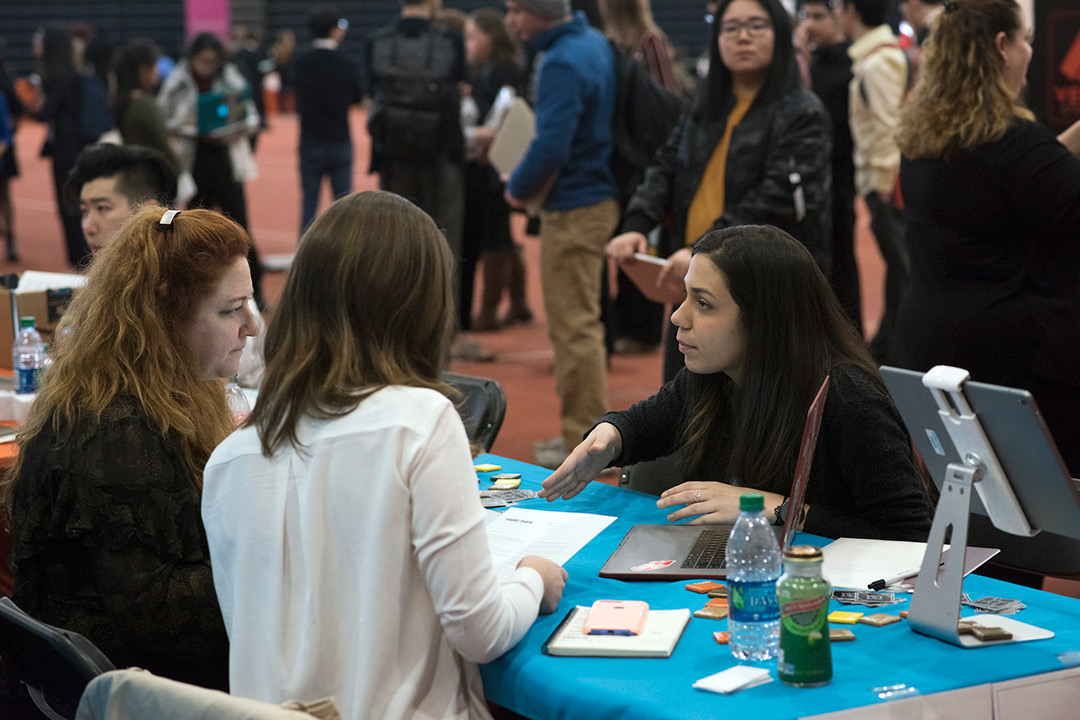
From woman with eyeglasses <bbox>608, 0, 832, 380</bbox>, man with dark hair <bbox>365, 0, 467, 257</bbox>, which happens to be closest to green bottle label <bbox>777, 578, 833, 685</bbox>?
woman with eyeglasses <bbox>608, 0, 832, 380</bbox>

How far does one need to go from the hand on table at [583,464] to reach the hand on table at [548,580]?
19.2 inches

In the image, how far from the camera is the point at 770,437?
2268 millimetres

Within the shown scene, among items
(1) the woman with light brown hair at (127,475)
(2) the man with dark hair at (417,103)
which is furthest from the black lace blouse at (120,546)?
(2) the man with dark hair at (417,103)

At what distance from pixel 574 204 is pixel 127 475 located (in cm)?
292

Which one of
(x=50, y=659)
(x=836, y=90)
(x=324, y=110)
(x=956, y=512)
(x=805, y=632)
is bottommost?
(x=50, y=659)

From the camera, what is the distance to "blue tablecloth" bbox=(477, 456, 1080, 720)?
1.54m

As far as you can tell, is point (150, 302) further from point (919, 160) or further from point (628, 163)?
point (628, 163)

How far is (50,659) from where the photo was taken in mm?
1623

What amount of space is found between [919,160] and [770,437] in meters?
1.27

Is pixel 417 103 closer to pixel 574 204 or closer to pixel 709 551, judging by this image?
pixel 574 204

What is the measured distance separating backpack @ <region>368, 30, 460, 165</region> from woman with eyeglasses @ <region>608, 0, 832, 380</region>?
2398 mm

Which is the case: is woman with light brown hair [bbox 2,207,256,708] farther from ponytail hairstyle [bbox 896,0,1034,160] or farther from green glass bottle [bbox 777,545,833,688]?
ponytail hairstyle [bbox 896,0,1034,160]

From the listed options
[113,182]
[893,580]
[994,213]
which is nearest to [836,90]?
[994,213]

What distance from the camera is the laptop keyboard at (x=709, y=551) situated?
6.68ft
